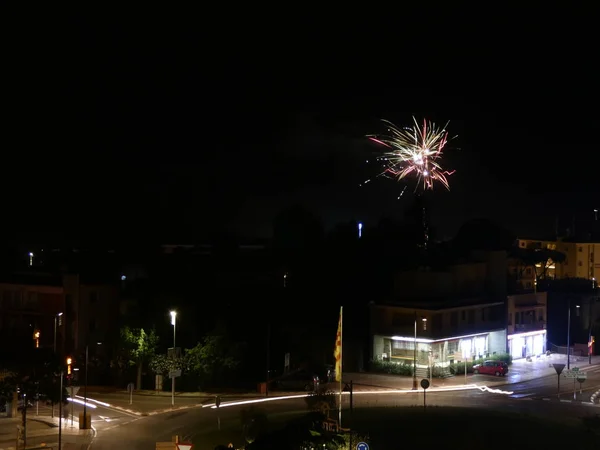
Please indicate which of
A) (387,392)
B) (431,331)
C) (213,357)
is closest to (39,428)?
(213,357)

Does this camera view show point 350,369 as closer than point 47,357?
No

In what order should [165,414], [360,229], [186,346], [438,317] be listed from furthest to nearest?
[360,229] → [438,317] → [186,346] → [165,414]

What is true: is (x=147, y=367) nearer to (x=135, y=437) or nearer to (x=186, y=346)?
(x=186, y=346)

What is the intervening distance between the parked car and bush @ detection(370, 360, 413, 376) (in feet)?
12.6

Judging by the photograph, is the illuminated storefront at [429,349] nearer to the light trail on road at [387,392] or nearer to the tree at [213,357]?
the light trail on road at [387,392]

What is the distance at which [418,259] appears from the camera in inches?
2013

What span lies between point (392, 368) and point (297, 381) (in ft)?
18.4

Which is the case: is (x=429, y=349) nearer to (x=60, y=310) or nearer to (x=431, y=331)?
(x=431, y=331)

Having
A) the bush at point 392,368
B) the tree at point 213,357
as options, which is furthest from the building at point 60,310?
the bush at point 392,368

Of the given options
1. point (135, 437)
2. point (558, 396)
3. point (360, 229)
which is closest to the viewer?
point (135, 437)

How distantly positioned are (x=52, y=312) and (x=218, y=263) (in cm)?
1184

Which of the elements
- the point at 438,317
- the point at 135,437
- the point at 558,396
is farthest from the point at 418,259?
the point at 135,437

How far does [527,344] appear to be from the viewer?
50.5 m

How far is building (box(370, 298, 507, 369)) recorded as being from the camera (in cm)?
4403
